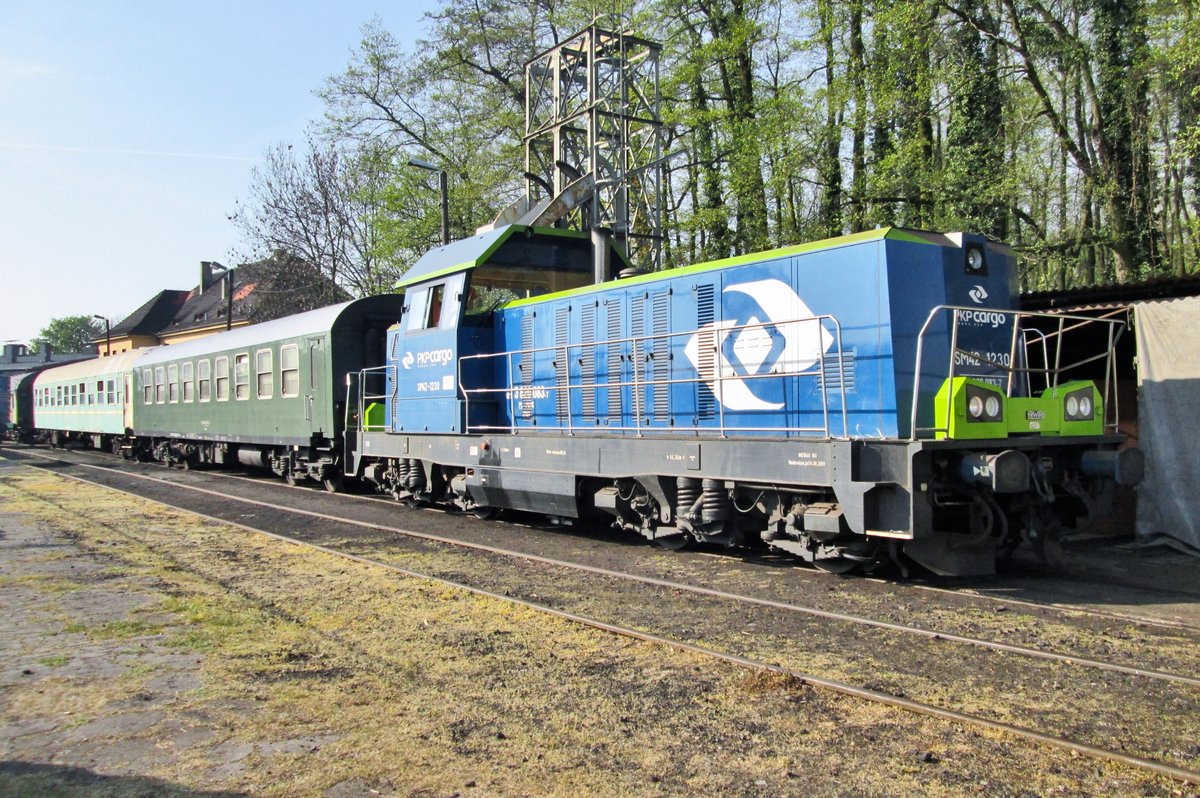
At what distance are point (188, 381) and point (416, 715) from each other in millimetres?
19964

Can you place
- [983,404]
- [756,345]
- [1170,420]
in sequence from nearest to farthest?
[983,404]
[756,345]
[1170,420]

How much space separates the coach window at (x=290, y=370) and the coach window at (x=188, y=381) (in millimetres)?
5856

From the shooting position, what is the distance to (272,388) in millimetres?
17500

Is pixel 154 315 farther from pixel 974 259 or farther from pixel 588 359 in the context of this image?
pixel 974 259

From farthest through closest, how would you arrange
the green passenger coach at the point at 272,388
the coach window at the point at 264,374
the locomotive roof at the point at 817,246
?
the coach window at the point at 264,374, the green passenger coach at the point at 272,388, the locomotive roof at the point at 817,246

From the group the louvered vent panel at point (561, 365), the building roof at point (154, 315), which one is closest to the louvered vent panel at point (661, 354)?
the louvered vent panel at point (561, 365)

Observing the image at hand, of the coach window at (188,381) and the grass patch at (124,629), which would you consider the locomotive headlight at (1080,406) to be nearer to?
the grass patch at (124,629)

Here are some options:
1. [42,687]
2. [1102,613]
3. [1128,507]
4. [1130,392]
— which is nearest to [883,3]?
[1130,392]

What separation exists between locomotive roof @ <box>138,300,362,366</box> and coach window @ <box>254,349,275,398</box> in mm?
291

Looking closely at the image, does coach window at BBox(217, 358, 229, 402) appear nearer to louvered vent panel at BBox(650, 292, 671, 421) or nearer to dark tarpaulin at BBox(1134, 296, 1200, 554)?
louvered vent panel at BBox(650, 292, 671, 421)

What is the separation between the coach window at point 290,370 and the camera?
1642cm

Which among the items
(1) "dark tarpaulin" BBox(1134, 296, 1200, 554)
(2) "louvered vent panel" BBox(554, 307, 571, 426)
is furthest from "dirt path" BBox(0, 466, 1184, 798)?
(1) "dark tarpaulin" BBox(1134, 296, 1200, 554)

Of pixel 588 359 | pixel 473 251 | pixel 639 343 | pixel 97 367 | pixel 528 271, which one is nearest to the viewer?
pixel 639 343

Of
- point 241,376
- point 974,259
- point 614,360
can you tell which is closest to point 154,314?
point 241,376
